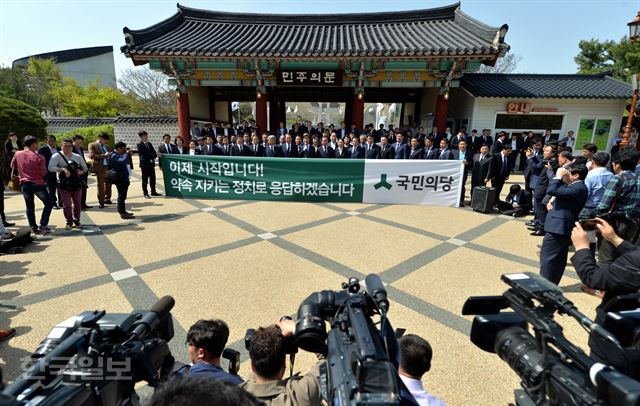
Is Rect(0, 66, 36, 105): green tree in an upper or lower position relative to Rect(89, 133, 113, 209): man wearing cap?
upper

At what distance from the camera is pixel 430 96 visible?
44.5 ft

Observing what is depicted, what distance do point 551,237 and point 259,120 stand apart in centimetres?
1113

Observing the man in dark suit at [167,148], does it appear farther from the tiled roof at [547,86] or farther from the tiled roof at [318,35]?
the tiled roof at [547,86]

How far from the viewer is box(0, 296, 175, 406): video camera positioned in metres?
1.02

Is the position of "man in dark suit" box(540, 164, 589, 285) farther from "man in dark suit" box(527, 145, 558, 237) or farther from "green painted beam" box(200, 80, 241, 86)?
"green painted beam" box(200, 80, 241, 86)

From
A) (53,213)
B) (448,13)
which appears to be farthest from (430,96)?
(53,213)

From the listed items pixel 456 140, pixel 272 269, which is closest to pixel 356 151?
pixel 456 140

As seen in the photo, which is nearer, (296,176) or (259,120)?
(296,176)

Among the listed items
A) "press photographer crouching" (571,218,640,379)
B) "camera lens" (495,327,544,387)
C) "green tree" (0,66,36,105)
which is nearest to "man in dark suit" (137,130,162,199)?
"camera lens" (495,327,544,387)

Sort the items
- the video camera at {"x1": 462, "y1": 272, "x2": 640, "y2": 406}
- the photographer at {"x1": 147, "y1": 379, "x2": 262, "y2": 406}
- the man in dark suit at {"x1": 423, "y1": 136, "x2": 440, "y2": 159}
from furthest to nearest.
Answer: the man in dark suit at {"x1": 423, "y1": 136, "x2": 440, "y2": 159}
the video camera at {"x1": 462, "y1": 272, "x2": 640, "y2": 406}
the photographer at {"x1": 147, "y1": 379, "x2": 262, "y2": 406}

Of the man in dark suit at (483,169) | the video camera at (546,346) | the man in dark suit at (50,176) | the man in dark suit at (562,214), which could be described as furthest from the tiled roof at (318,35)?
the video camera at (546,346)

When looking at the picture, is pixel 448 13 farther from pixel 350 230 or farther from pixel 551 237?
pixel 551 237

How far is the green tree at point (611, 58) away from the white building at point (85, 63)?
45928 mm

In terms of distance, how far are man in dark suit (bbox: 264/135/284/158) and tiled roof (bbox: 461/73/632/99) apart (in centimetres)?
815
